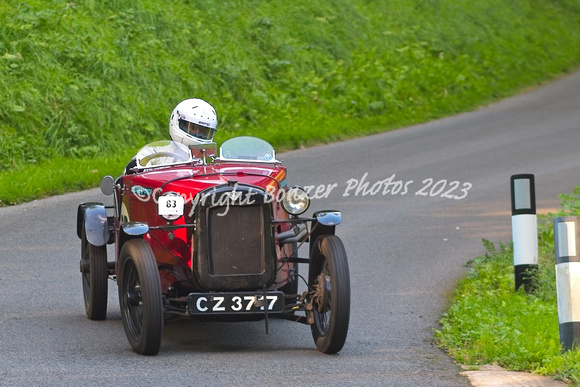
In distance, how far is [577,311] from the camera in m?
6.13

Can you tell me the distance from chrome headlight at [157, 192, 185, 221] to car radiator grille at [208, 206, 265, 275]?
0.74 feet

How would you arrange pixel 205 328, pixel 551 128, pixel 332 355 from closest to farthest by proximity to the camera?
pixel 332 355 < pixel 205 328 < pixel 551 128

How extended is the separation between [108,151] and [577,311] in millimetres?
10000

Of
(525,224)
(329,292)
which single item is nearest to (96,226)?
(329,292)

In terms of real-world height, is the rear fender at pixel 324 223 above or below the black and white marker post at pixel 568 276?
above

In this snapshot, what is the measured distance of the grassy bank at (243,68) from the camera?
49.1 feet

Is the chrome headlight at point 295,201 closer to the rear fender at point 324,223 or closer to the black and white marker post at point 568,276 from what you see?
the rear fender at point 324,223

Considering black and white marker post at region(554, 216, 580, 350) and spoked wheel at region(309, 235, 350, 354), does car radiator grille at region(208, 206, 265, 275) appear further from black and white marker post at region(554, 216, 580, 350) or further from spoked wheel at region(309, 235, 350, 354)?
black and white marker post at region(554, 216, 580, 350)

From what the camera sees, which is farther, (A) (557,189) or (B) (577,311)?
(A) (557,189)

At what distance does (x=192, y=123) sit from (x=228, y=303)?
1953 mm

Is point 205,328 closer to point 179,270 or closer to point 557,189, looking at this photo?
point 179,270

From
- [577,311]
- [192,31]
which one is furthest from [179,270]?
[192,31]

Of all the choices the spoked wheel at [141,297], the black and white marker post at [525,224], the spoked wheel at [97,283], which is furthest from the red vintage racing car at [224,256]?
the black and white marker post at [525,224]

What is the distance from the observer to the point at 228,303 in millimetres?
6473
